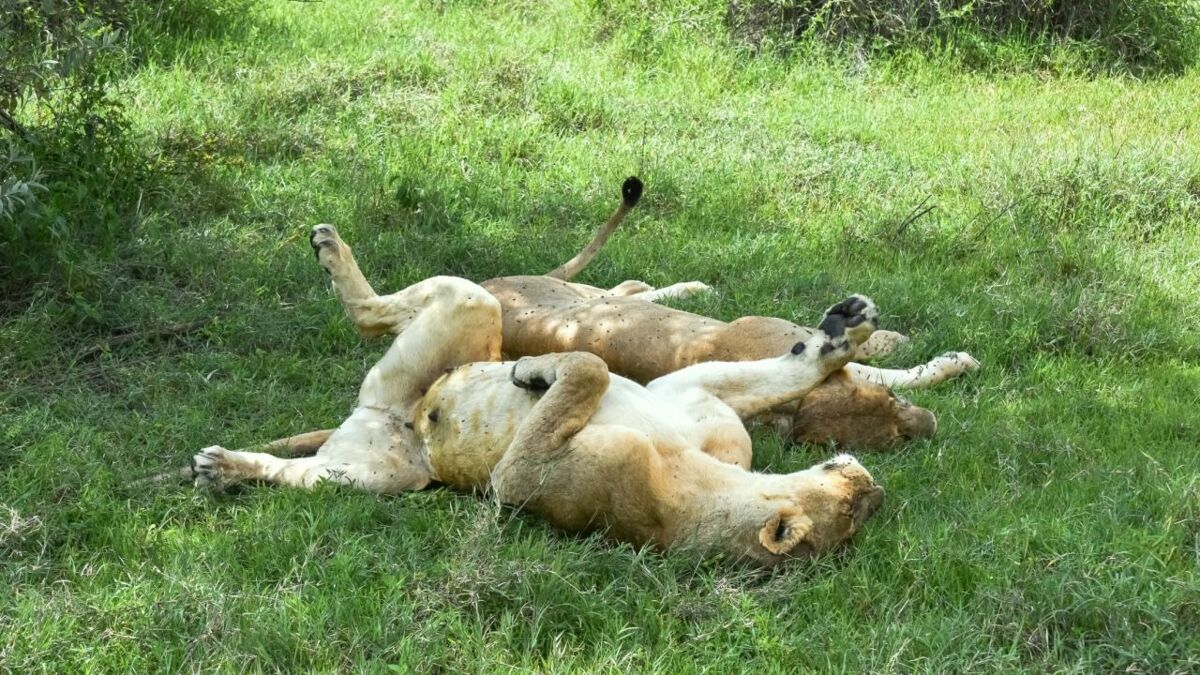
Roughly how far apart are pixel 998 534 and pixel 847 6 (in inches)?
294

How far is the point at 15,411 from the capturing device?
5434mm

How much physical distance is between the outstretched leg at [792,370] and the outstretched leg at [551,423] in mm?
624

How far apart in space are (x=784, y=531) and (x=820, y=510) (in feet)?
0.49

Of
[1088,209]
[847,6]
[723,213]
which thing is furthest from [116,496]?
[847,6]

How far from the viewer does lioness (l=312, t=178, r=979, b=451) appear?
5211mm

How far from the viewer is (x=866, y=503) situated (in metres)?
4.41

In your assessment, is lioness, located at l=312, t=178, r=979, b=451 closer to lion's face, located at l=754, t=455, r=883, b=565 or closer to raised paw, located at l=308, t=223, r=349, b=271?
raised paw, located at l=308, t=223, r=349, b=271

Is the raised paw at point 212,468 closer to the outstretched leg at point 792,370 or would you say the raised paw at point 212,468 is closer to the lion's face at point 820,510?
the outstretched leg at point 792,370

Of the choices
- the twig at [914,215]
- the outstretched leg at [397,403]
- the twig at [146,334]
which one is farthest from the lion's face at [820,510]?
the twig at [914,215]

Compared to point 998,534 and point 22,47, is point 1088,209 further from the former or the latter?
point 22,47

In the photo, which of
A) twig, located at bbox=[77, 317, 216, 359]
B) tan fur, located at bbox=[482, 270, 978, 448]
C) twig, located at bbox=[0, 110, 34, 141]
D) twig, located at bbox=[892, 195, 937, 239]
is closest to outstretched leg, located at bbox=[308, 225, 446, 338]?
tan fur, located at bbox=[482, 270, 978, 448]

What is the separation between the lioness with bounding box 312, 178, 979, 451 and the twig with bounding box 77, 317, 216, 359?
1.06 m

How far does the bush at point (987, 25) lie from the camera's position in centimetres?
1111

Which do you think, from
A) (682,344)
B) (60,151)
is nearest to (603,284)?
(682,344)
